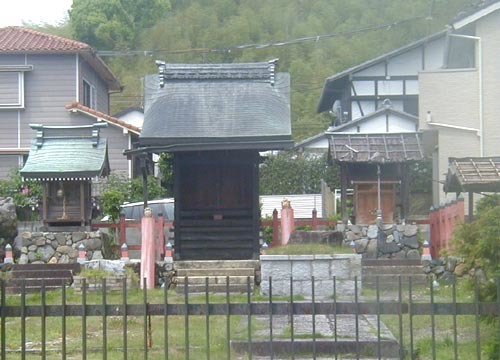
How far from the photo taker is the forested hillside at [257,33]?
52125mm

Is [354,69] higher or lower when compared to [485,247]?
higher

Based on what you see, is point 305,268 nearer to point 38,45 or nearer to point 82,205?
Answer: point 82,205

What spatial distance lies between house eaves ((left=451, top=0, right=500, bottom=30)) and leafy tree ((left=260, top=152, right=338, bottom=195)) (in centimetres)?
1183

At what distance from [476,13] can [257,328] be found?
14303 mm

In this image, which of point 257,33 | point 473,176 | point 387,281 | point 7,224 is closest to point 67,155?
point 7,224

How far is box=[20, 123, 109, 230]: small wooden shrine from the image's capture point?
71.3 feet

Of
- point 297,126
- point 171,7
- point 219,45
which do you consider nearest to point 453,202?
point 297,126

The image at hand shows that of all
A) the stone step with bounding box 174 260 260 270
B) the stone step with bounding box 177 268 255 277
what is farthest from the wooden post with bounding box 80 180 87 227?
the stone step with bounding box 177 268 255 277

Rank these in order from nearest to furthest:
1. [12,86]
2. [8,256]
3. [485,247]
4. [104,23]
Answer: [485,247], [8,256], [12,86], [104,23]

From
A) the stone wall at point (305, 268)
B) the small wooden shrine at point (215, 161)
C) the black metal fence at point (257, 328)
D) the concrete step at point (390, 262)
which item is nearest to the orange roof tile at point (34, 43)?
the small wooden shrine at point (215, 161)

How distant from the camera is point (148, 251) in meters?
19.7

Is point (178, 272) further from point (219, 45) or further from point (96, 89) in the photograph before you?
point (219, 45)

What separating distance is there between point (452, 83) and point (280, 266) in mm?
11370

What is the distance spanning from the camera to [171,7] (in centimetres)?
6462
